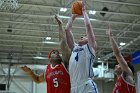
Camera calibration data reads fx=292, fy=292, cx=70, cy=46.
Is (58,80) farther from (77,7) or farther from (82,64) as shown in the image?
(77,7)

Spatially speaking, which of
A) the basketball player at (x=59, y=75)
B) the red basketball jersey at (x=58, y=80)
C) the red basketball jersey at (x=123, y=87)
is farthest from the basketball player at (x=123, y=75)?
the red basketball jersey at (x=58, y=80)

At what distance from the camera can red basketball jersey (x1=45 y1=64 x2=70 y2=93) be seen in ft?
14.4

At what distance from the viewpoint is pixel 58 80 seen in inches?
175

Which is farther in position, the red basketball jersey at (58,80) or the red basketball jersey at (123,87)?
the red basketball jersey at (123,87)

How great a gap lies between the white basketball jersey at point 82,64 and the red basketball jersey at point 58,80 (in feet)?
1.89

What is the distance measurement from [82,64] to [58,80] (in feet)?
2.54

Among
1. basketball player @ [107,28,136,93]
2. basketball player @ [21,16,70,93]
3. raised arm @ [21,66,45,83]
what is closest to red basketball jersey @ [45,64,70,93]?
basketball player @ [21,16,70,93]

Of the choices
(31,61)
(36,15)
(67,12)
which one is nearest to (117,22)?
(67,12)

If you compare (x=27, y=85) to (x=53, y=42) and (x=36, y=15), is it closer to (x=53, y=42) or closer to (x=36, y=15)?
(x=53, y=42)

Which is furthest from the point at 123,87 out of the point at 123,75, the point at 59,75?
the point at 59,75

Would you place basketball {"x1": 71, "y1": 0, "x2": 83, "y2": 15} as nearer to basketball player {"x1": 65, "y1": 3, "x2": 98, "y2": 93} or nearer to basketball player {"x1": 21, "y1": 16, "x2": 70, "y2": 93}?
basketball player {"x1": 65, "y1": 3, "x2": 98, "y2": 93}

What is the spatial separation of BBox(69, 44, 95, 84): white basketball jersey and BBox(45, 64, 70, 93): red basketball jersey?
0.58 metres

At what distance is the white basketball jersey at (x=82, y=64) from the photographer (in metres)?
3.78

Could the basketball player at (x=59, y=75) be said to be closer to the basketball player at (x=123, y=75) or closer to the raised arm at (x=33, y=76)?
the raised arm at (x=33, y=76)
